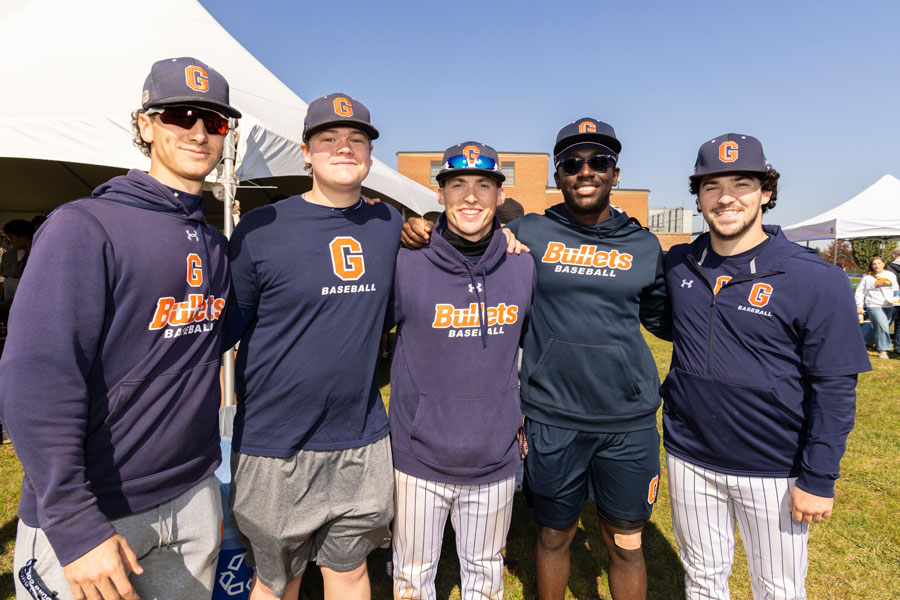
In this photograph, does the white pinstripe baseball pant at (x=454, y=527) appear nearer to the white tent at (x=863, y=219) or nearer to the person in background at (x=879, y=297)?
the person in background at (x=879, y=297)

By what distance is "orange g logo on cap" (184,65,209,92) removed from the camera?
1.64 metres

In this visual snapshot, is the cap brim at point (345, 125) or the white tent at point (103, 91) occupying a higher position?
the white tent at point (103, 91)

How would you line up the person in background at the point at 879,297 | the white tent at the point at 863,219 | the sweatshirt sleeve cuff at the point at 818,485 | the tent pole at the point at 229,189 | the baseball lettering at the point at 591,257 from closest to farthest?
the sweatshirt sleeve cuff at the point at 818,485
the baseball lettering at the point at 591,257
the tent pole at the point at 229,189
the person in background at the point at 879,297
the white tent at the point at 863,219

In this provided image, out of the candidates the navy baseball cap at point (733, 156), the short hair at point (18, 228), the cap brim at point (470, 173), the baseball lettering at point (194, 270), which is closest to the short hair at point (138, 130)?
the baseball lettering at point (194, 270)

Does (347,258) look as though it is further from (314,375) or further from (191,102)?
(191,102)

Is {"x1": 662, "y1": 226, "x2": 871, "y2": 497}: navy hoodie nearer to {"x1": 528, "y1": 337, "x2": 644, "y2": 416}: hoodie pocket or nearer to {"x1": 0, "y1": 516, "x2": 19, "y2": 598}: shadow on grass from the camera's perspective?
{"x1": 528, "y1": 337, "x2": 644, "y2": 416}: hoodie pocket

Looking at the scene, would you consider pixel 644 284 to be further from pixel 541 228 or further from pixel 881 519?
pixel 881 519

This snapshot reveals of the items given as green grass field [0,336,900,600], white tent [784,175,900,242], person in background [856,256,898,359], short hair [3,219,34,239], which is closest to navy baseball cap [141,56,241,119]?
green grass field [0,336,900,600]

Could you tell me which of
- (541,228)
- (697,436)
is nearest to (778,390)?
(697,436)

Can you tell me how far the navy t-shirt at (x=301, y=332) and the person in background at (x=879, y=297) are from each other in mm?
11631

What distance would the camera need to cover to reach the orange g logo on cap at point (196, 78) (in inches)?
64.7

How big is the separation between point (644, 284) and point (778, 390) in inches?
27.7

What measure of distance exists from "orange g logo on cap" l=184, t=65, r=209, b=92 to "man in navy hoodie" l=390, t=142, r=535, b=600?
991mm

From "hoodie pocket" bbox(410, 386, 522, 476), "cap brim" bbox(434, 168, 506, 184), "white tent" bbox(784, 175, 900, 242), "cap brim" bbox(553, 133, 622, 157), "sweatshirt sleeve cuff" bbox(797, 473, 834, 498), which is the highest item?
"white tent" bbox(784, 175, 900, 242)
